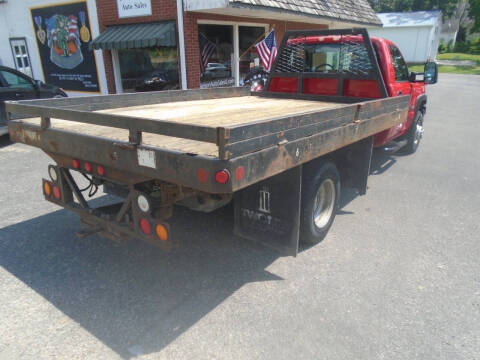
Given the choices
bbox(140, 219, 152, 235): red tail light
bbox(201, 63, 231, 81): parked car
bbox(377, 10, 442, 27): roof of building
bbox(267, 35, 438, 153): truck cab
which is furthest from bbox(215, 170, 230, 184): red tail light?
bbox(377, 10, 442, 27): roof of building

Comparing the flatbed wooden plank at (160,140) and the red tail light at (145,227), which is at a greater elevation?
the flatbed wooden plank at (160,140)

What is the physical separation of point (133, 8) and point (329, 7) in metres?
7.20

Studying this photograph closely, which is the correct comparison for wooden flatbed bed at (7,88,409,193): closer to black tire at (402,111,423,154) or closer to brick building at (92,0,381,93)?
black tire at (402,111,423,154)

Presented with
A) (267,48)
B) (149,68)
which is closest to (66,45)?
(149,68)

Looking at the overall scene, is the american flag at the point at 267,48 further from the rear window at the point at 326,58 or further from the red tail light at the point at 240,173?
the red tail light at the point at 240,173

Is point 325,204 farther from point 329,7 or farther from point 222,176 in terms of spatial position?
point 329,7

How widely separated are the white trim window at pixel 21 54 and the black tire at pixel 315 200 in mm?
14268

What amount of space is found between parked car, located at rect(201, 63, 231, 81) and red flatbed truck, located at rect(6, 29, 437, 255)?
523cm

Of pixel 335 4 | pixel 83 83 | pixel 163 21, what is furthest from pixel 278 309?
pixel 335 4

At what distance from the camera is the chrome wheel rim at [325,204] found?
3.94 metres

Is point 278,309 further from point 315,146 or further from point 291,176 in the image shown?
point 315,146

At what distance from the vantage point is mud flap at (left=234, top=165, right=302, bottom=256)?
3.17m

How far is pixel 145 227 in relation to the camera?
2920 mm

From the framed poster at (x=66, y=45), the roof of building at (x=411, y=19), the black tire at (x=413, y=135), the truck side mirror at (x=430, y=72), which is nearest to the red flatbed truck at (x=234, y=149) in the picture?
the truck side mirror at (x=430, y=72)
